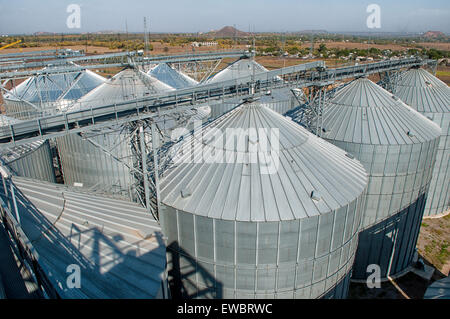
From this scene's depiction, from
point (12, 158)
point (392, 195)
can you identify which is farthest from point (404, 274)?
point (12, 158)

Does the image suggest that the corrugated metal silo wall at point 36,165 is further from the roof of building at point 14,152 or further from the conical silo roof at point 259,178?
the conical silo roof at point 259,178

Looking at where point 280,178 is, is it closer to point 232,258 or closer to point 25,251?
point 232,258

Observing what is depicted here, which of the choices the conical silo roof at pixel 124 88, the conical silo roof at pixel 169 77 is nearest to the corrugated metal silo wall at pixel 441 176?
the conical silo roof at pixel 124 88

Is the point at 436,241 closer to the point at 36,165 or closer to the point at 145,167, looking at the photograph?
the point at 145,167

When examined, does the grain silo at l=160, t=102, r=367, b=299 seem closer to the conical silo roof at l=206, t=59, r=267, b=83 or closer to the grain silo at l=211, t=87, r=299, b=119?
the grain silo at l=211, t=87, r=299, b=119

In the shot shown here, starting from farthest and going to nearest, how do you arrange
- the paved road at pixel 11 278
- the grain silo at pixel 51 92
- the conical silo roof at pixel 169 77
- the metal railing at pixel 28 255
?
the conical silo roof at pixel 169 77, the grain silo at pixel 51 92, the paved road at pixel 11 278, the metal railing at pixel 28 255
